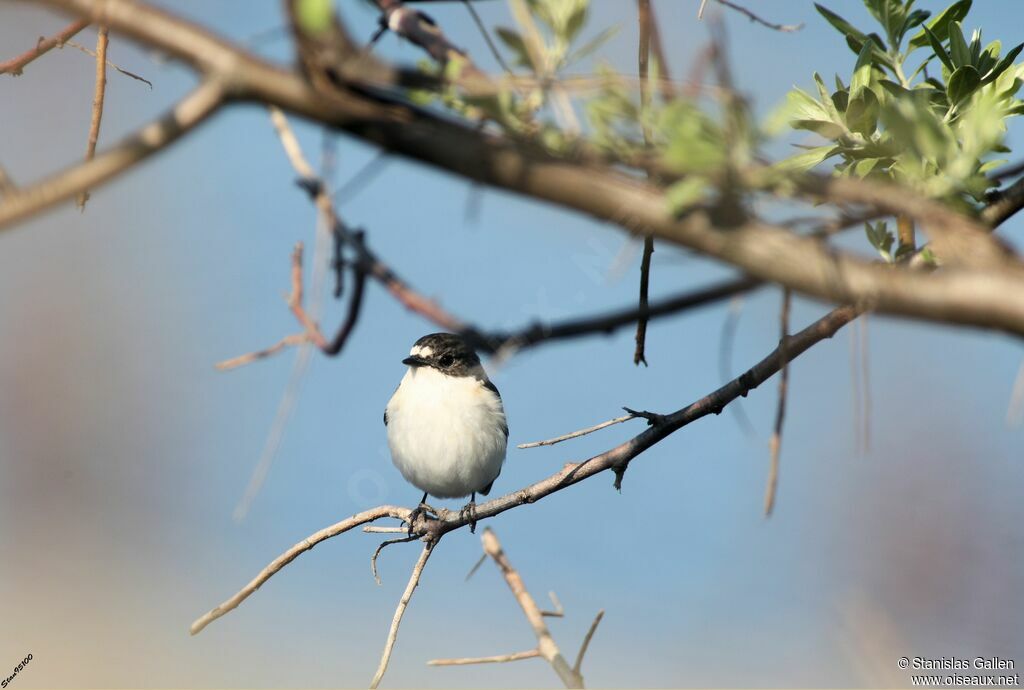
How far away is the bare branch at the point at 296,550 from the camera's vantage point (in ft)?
7.43

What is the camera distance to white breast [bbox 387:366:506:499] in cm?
514

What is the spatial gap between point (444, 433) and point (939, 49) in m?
3.43

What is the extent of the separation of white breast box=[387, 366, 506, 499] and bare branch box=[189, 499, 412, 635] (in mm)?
1896

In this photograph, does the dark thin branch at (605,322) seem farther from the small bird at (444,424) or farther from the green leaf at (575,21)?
the small bird at (444,424)

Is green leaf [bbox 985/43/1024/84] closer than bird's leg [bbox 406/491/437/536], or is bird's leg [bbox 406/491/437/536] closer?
green leaf [bbox 985/43/1024/84]

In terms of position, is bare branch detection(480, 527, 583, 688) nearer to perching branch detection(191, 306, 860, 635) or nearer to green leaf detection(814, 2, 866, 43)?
perching branch detection(191, 306, 860, 635)

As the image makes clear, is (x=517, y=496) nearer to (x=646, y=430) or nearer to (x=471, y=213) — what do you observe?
(x=646, y=430)

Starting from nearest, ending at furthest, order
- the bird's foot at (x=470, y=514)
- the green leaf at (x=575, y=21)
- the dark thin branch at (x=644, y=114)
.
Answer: the dark thin branch at (x=644, y=114)
the green leaf at (x=575, y=21)
the bird's foot at (x=470, y=514)

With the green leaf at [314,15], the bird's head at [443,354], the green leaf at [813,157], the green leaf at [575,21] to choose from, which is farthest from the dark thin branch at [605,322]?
the bird's head at [443,354]

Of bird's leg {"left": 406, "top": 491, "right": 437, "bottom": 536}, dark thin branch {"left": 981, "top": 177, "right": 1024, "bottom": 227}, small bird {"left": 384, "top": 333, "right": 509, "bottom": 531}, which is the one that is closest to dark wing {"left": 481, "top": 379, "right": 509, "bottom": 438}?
small bird {"left": 384, "top": 333, "right": 509, "bottom": 531}

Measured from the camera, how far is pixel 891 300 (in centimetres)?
109

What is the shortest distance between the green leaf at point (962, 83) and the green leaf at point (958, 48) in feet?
0.32

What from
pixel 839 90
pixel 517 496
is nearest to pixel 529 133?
pixel 839 90

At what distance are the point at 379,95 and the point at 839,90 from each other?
1.62 metres
